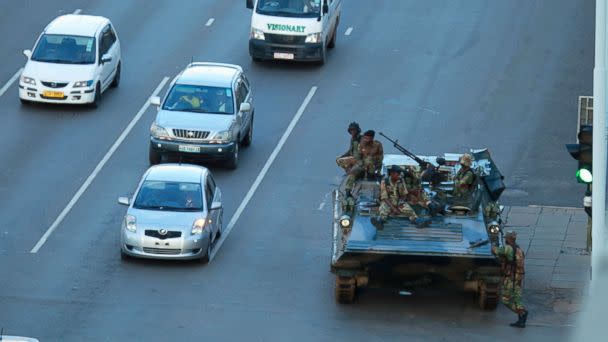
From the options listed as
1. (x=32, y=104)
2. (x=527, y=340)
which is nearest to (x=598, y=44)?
(x=527, y=340)

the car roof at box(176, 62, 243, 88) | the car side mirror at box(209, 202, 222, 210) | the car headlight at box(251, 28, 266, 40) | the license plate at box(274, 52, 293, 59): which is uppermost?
the car headlight at box(251, 28, 266, 40)

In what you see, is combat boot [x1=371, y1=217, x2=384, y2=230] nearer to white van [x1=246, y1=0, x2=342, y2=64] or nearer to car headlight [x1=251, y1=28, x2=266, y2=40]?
white van [x1=246, y1=0, x2=342, y2=64]

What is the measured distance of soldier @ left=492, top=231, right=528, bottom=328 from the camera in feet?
63.8

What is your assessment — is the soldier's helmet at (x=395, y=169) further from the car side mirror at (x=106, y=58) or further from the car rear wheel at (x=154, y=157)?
the car side mirror at (x=106, y=58)

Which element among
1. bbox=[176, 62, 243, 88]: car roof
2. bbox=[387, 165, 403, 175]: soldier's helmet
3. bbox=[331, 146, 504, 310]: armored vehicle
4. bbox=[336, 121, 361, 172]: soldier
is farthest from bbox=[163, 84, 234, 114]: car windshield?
bbox=[387, 165, 403, 175]: soldier's helmet

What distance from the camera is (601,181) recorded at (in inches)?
397

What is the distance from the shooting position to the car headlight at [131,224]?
22672mm

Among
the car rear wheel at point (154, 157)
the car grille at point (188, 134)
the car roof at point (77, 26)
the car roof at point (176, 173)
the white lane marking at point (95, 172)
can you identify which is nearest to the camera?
the car roof at point (176, 173)

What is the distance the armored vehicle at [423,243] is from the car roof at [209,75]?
8.33 metres

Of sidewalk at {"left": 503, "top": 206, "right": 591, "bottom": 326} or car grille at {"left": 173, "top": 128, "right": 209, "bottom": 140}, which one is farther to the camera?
car grille at {"left": 173, "top": 128, "right": 209, "bottom": 140}

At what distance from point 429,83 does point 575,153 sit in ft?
72.3

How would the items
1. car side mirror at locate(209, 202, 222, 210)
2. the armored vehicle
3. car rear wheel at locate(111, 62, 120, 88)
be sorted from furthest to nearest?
1. car rear wheel at locate(111, 62, 120, 88)
2. car side mirror at locate(209, 202, 222, 210)
3. the armored vehicle

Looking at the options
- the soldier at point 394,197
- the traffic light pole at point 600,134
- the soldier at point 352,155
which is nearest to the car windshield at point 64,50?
the soldier at point 352,155

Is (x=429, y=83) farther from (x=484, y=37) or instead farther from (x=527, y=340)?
(x=527, y=340)
